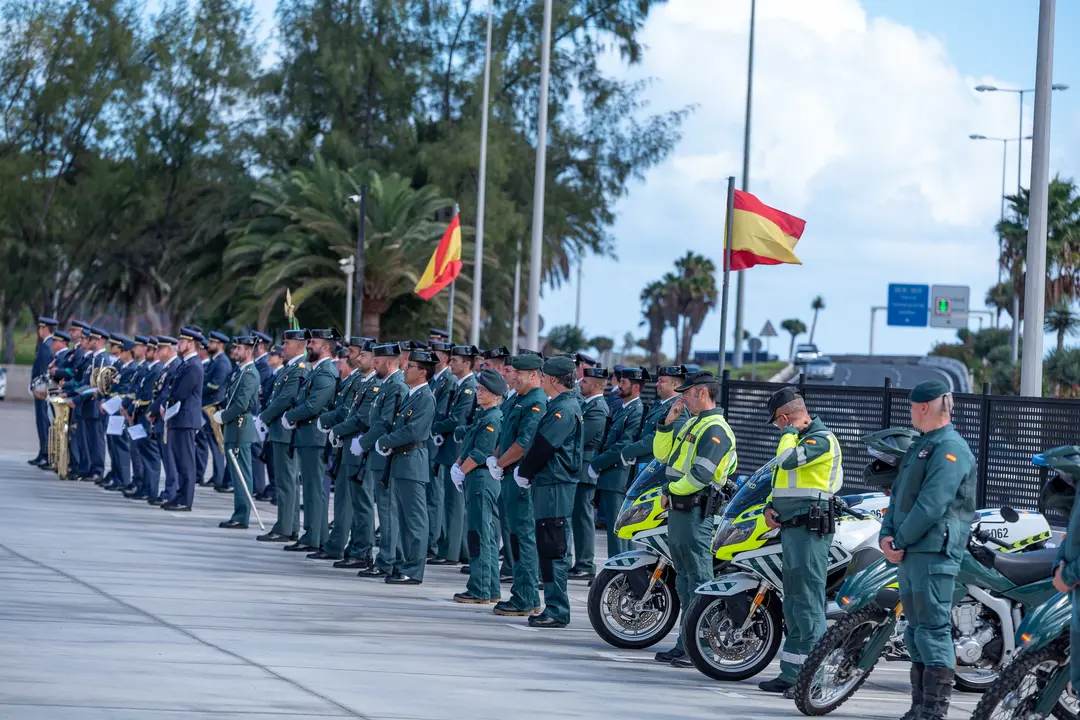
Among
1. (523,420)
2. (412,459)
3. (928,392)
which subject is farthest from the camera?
(412,459)

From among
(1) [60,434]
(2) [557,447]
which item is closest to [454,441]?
(2) [557,447]

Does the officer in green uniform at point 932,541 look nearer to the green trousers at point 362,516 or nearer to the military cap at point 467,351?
the military cap at point 467,351

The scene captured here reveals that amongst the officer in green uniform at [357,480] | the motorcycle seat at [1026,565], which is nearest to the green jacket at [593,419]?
the officer in green uniform at [357,480]

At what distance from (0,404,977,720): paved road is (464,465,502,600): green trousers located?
36cm

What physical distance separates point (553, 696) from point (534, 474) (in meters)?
3.31

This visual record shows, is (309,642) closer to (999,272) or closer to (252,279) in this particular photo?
(252,279)

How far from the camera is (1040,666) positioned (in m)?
8.12

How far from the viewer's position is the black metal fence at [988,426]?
48.1 ft

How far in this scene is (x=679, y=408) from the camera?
12500mm

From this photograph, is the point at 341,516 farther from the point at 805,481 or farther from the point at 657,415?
the point at 805,481

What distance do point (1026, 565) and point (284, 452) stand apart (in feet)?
30.6

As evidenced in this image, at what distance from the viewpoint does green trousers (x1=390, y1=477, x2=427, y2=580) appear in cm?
1433

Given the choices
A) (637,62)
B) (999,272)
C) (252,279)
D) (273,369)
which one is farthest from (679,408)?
(999,272)

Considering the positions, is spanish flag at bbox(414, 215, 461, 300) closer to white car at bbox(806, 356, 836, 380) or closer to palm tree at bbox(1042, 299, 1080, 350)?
white car at bbox(806, 356, 836, 380)
